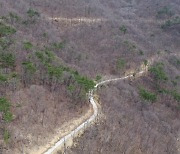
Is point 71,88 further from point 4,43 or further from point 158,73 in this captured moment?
point 158,73

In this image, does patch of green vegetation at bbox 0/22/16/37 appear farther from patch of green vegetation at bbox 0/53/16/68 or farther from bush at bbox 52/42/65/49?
bush at bbox 52/42/65/49

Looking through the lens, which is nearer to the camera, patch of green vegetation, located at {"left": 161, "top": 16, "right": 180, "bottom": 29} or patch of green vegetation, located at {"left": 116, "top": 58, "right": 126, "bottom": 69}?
Answer: patch of green vegetation, located at {"left": 116, "top": 58, "right": 126, "bottom": 69}

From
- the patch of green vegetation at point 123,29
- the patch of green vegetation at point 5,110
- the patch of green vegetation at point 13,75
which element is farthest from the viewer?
the patch of green vegetation at point 123,29

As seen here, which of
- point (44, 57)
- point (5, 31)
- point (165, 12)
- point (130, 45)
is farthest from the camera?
point (165, 12)

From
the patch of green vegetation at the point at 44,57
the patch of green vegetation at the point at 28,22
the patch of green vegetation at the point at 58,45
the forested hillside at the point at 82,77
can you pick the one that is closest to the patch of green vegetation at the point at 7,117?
the forested hillside at the point at 82,77

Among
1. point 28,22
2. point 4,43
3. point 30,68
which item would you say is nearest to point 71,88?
point 30,68

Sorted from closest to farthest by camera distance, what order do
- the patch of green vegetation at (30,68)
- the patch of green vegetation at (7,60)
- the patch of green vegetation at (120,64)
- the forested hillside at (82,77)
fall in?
the forested hillside at (82,77) → the patch of green vegetation at (30,68) → the patch of green vegetation at (7,60) → the patch of green vegetation at (120,64)

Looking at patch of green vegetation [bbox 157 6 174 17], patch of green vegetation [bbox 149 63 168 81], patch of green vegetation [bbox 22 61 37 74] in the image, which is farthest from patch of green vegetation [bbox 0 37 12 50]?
patch of green vegetation [bbox 157 6 174 17]

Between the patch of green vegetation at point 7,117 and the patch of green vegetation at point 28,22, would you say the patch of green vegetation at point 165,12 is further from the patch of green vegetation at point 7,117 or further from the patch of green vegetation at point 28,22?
the patch of green vegetation at point 7,117

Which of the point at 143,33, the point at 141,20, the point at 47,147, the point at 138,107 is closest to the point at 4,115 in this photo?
the point at 47,147
